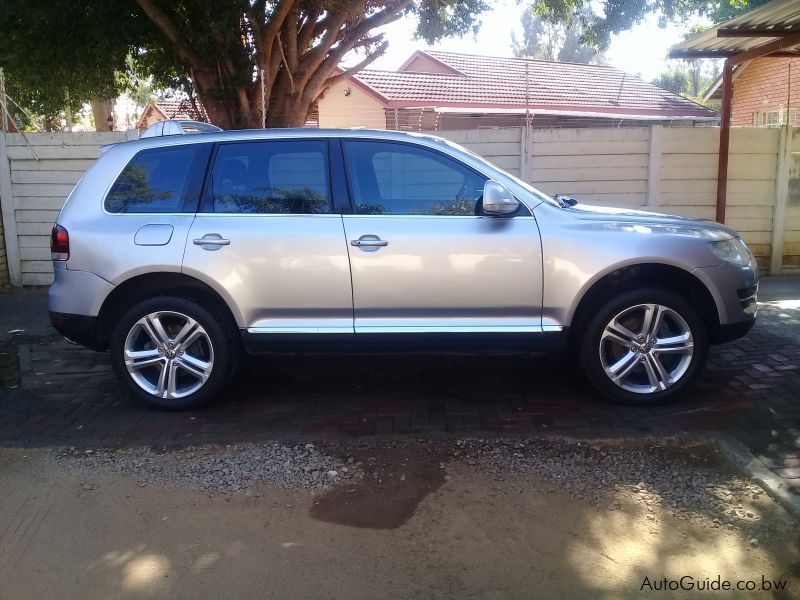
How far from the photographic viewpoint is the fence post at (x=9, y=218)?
30.6 ft

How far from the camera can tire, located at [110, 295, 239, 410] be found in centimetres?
504

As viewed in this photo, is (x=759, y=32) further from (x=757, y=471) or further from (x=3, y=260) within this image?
(x=3, y=260)

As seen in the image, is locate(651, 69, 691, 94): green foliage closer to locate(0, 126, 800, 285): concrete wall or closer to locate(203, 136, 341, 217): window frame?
locate(0, 126, 800, 285): concrete wall

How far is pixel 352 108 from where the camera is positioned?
74.8 ft

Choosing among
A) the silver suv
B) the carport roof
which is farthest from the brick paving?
the carport roof

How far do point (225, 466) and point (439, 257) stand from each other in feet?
5.97

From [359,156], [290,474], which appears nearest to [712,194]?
[359,156]

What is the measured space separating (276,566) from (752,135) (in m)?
8.43

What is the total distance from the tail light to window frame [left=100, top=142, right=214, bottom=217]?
30 cm

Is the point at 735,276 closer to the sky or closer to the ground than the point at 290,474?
closer to the sky

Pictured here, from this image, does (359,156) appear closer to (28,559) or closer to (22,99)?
(28,559)

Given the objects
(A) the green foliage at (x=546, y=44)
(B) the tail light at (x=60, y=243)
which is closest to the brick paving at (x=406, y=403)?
(B) the tail light at (x=60, y=243)

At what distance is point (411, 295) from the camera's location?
16.2 feet

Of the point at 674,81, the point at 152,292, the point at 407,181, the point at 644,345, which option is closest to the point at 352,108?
the point at 407,181
